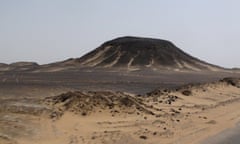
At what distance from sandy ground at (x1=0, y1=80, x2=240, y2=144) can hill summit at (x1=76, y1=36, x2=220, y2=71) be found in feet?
193

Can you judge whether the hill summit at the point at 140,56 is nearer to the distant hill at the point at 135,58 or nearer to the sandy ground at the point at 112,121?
the distant hill at the point at 135,58

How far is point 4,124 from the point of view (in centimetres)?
1395

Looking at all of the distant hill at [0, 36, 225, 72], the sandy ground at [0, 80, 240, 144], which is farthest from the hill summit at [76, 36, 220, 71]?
the sandy ground at [0, 80, 240, 144]

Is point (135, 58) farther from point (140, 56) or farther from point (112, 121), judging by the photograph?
point (112, 121)

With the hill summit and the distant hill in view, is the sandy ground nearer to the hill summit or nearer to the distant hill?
the distant hill

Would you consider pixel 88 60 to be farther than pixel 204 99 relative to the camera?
Yes

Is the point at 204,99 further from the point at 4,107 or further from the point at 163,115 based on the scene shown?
the point at 4,107

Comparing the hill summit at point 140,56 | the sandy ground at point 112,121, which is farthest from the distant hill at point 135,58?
the sandy ground at point 112,121

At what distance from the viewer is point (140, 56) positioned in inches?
3519

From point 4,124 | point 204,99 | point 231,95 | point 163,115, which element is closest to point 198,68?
point 231,95

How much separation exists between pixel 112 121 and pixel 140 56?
72646mm

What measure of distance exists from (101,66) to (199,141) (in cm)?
6662

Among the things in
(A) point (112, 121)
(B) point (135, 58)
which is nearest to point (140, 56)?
(B) point (135, 58)

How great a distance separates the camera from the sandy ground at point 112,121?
13.8 meters
